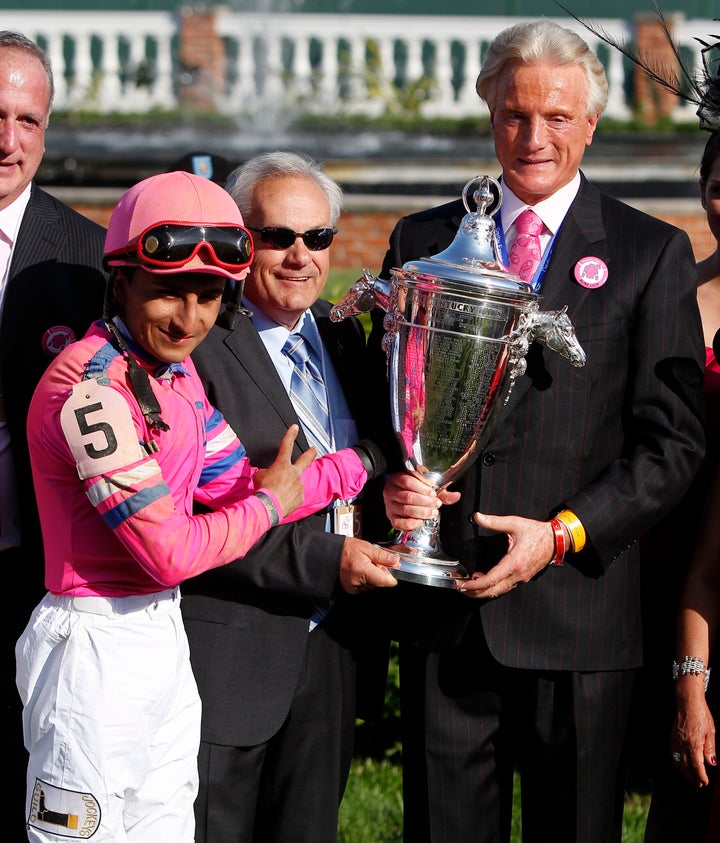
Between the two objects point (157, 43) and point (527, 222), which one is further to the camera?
point (157, 43)

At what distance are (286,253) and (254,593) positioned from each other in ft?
2.99

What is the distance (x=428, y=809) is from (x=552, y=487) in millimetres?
974

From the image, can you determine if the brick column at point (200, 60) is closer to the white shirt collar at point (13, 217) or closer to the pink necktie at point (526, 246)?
the white shirt collar at point (13, 217)

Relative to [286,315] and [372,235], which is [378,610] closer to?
[286,315]

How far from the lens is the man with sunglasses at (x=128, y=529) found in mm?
2676

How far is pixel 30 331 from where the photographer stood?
11.6 feet

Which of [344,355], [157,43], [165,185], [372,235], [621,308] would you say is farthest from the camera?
[157,43]

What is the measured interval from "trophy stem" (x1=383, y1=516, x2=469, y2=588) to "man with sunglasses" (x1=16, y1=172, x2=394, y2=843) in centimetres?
40

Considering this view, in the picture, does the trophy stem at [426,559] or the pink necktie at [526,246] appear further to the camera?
the pink necktie at [526,246]

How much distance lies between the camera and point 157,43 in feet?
44.9

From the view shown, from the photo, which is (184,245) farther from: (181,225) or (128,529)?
(128,529)

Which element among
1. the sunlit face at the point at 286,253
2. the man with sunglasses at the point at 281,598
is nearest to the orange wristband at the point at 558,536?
the man with sunglasses at the point at 281,598

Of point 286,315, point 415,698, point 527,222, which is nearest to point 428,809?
point 415,698

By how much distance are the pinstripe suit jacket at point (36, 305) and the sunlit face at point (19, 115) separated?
14 cm
